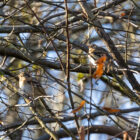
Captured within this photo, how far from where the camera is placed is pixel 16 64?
730 cm

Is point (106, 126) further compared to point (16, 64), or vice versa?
point (16, 64)

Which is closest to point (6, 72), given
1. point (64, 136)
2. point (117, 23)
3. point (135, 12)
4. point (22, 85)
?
point (22, 85)

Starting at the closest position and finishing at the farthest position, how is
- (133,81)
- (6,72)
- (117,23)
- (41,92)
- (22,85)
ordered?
1. (133,81)
2. (6,72)
3. (22,85)
4. (41,92)
5. (117,23)

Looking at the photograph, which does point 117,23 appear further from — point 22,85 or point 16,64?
point 22,85

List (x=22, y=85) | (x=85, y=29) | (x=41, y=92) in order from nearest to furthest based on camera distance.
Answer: (x=22, y=85) → (x=41, y=92) → (x=85, y=29)

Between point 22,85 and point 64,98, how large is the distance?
2.93 meters

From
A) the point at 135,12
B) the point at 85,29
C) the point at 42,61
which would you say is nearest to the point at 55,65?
the point at 42,61

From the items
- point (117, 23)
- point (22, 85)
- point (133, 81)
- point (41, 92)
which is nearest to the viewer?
point (133, 81)

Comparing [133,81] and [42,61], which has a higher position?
[42,61]

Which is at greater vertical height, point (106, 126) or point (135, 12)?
point (135, 12)

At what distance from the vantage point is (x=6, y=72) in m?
4.29

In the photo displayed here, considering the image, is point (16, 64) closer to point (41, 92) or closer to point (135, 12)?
point (41, 92)

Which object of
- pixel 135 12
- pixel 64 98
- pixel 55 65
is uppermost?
pixel 135 12

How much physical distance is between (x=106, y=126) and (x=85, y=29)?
3.20 metres
